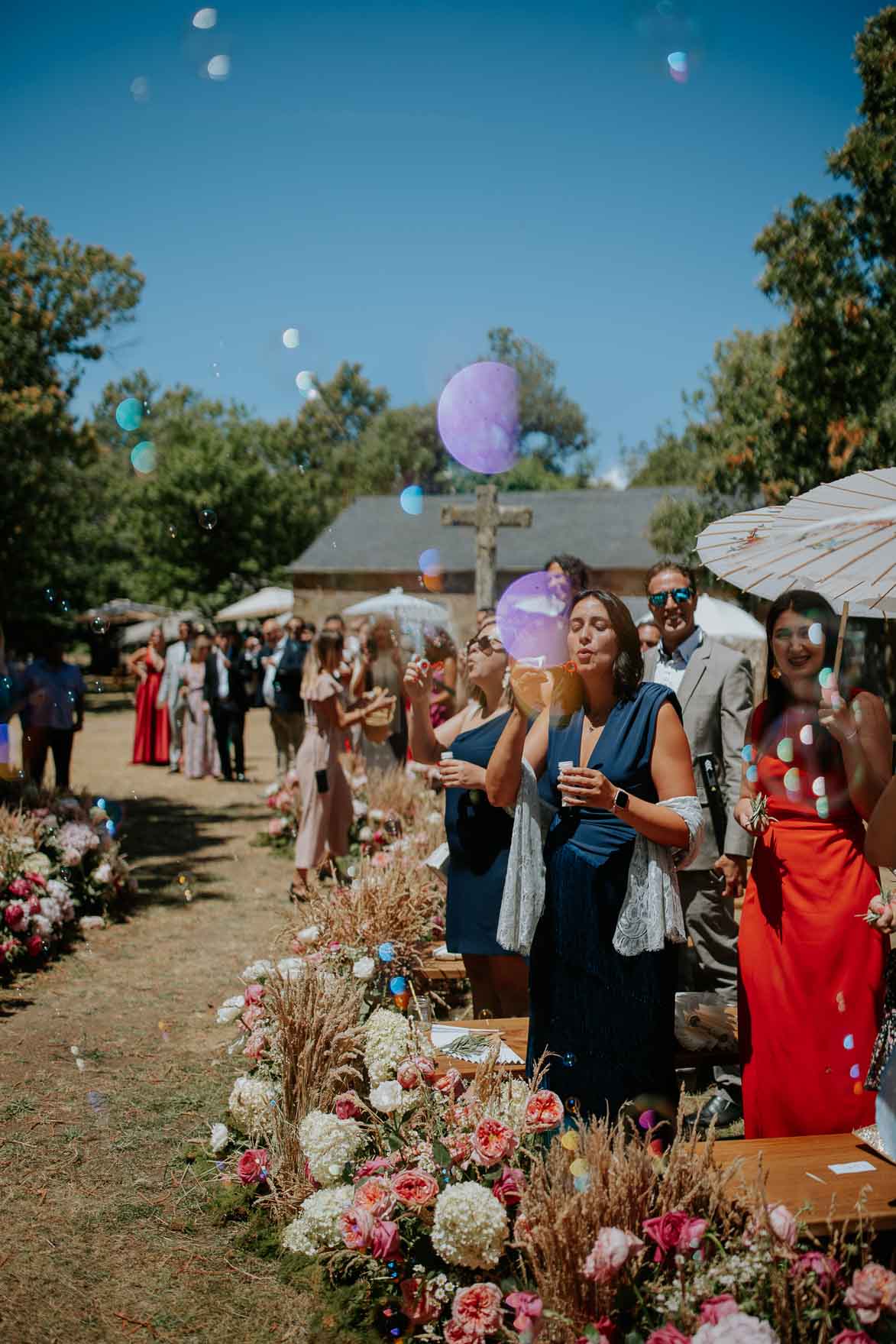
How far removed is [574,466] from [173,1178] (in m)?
66.8

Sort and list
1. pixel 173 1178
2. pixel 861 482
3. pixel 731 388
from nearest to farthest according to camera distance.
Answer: pixel 861 482
pixel 173 1178
pixel 731 388

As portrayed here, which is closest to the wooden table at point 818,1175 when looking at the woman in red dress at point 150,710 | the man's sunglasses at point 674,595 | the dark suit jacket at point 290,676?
the man's sunglasses at point 674,595

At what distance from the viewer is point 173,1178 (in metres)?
3.82

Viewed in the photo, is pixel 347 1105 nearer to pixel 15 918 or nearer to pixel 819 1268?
pixel 819 1268

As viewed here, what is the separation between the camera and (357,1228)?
109 inches

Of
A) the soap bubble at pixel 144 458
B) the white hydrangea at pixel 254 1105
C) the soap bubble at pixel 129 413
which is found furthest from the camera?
the soap bubble at pixel 144 458

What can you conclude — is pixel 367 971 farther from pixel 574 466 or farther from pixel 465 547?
pixel 574 466

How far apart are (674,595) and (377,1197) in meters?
2.99

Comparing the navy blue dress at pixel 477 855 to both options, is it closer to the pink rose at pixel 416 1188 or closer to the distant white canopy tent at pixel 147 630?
the pink rose at pixel 416 1188

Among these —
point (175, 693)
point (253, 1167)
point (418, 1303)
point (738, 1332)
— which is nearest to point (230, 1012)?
point (253, 1167)

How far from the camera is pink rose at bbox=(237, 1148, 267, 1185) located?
3523 millimetres

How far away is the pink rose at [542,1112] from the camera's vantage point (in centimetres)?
284

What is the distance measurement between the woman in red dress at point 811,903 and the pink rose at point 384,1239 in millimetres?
1310

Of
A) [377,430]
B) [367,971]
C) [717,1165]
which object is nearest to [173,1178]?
[367,971]
